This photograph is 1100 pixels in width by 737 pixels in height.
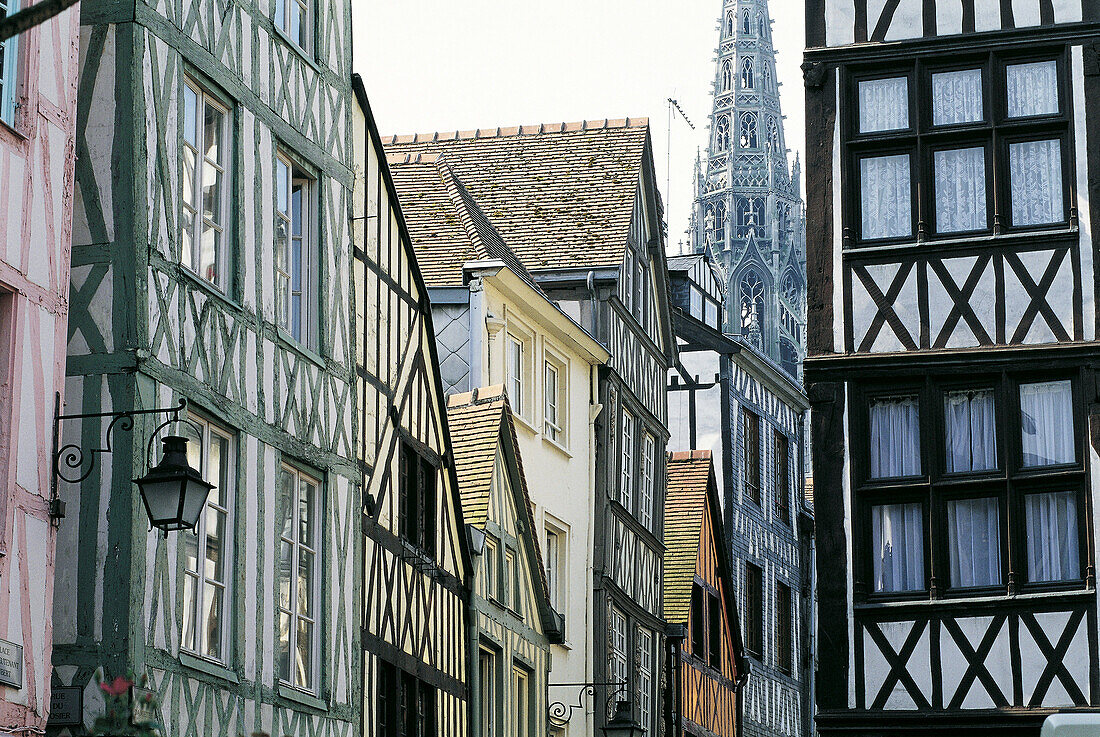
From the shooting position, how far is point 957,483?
17656 millimetres

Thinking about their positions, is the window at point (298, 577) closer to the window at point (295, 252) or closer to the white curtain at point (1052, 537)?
the window at point (295, 252)

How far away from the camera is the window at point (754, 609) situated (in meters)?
35.4

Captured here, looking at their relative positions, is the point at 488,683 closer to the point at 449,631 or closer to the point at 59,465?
the point at 449,631

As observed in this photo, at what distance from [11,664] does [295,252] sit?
5278mm

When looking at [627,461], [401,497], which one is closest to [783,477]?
[627,461]

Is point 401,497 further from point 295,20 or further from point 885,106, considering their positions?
point 885,106

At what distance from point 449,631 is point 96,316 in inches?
296

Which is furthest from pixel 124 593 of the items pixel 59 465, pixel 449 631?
pixel 449 631

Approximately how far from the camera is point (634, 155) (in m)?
27.5

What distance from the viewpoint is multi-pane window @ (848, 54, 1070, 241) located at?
18.1m

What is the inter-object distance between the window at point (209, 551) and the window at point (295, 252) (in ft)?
5.09

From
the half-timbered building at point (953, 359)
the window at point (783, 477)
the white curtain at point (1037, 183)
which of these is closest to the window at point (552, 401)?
the half-timbered building at point (953, 359)

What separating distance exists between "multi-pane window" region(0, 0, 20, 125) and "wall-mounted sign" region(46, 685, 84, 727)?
3371 mm

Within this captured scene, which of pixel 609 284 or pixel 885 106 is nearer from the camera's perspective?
pixel 885 106
